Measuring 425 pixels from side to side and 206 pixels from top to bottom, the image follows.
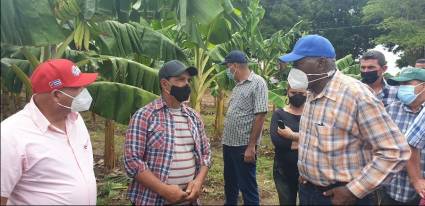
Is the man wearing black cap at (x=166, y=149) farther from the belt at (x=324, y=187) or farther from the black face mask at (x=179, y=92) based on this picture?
the belt at (x=324, y=187)

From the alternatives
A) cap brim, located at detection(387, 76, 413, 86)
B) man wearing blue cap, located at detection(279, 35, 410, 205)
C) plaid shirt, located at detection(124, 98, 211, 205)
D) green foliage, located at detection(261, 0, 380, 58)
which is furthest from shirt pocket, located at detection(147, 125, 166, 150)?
green foliage, located at detection(261, 0, 380, 58)

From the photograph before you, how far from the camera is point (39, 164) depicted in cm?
205

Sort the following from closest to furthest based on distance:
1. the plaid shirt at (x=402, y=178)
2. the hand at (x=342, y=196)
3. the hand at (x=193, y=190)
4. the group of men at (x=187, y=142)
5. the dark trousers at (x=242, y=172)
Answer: the group of men at (x=187, y=142) → the hand at (x=342, y=196) → the hand at (x=193, y=190) → the plaid shirt at (x=402, y=178) → the dark trousers at (x=242, y=172)

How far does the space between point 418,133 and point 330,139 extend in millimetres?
1100

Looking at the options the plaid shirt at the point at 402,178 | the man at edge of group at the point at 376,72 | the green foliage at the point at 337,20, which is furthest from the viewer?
the green foliage at the point at 337,20

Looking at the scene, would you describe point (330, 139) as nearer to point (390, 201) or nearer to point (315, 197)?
point (315, 197)

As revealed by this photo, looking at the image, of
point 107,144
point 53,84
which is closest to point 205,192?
point 107,144

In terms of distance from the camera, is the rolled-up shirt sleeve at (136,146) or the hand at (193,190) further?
the hand at (193,190)

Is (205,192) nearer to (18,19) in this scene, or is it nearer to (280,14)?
(18,19)

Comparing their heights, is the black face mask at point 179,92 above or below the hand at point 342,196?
above

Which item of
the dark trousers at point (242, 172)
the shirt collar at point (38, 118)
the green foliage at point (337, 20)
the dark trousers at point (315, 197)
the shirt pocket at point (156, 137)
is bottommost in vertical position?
the dark trousers at point (242, 172)

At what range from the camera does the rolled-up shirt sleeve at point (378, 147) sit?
7.34ft

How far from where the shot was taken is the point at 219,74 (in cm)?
741

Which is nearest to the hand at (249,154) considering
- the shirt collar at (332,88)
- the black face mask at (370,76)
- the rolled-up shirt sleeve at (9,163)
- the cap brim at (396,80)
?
the black face mask at (370,76)
